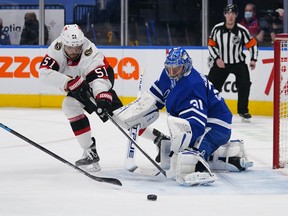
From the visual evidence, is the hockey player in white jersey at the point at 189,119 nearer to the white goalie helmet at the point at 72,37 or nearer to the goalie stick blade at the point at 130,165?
the goalie stick blade at the point at 130,165

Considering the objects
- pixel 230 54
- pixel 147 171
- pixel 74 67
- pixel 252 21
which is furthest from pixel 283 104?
pixel 252 21

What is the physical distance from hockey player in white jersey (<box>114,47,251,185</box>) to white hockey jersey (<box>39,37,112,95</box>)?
210 millimetres

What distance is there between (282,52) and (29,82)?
4.40 meters

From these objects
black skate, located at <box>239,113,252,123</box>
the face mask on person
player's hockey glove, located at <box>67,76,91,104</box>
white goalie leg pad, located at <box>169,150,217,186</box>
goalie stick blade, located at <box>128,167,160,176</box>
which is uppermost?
the face mask on person

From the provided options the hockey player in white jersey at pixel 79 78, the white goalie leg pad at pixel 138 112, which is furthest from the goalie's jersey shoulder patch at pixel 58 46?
the white goalie leg pad at pixel 138 112

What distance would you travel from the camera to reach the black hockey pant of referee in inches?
311

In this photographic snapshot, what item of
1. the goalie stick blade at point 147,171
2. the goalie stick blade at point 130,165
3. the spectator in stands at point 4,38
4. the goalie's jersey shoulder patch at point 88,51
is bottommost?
the goalie stick blade at point 147,171

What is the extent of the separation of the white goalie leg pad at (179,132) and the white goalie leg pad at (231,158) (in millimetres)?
515

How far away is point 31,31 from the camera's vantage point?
962 centimetres

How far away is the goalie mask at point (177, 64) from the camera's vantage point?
453 centimetres

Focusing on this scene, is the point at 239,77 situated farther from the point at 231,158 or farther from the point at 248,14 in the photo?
the point at 231,158

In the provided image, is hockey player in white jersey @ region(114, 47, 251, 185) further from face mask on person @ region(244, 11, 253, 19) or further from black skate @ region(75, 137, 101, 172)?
face mask on person @ region(244, 11, 253, 19)

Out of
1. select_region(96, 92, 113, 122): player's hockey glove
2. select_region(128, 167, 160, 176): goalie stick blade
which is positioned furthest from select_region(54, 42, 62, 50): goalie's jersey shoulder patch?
select_region(128, 167, 160, 176): goalie stick blade

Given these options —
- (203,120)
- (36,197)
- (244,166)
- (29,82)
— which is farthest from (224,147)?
(29,82)
